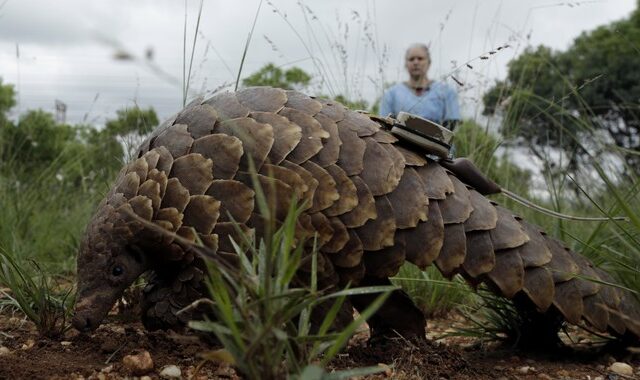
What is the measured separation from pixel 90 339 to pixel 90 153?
3846 mm

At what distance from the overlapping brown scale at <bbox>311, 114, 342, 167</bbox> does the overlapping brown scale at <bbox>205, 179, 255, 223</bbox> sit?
0.27 meters

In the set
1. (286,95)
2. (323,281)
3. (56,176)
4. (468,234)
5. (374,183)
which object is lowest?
(56,176)

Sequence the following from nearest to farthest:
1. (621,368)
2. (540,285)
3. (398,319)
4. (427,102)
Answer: (540,285) < (621,368) < (398,319) < (427,102)

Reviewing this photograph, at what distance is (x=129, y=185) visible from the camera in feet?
8.58

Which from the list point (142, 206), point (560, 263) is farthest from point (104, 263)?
point (560, 263)

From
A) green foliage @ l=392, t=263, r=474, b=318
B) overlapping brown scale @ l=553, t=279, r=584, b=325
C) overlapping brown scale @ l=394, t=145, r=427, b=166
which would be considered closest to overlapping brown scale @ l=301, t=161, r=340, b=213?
overlapping brown scale @ l=394, t=145, r=427, b=166

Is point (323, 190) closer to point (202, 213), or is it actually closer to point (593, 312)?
point (202, 213)

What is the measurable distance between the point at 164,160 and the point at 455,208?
106 cm

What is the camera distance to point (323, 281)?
2.56 meters

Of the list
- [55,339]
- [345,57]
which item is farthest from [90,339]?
[345,57]

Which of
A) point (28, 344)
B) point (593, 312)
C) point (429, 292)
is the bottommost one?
point (429, 292)

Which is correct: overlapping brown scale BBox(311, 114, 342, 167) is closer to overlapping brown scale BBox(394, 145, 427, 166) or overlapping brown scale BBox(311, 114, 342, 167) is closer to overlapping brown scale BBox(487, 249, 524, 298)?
overlapping brown scale BBox(394, 145, 427, 166)

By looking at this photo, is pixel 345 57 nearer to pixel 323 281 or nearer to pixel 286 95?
pixel 286 95

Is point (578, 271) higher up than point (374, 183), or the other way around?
point (374, 183)
